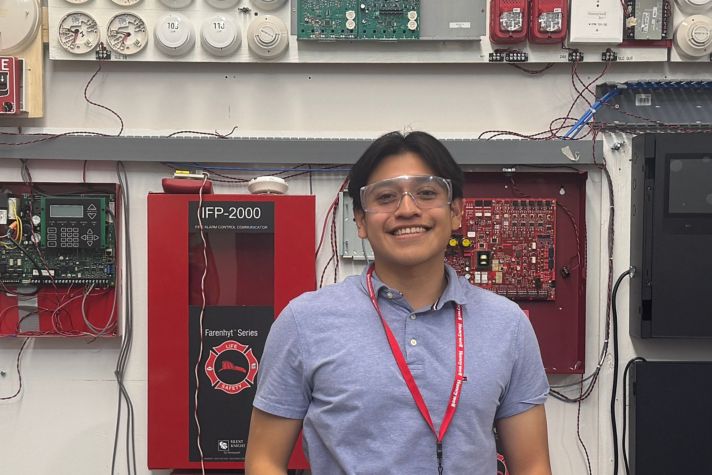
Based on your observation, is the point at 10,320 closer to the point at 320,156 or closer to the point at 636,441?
the point at 320,156

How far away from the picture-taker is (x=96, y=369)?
2363 millimetres

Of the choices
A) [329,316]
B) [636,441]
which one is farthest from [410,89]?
[636,441]

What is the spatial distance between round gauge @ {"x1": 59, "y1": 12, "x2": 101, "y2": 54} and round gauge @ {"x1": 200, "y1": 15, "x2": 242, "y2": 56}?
15.7 inches

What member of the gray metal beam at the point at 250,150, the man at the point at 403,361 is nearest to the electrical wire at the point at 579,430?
the gray metal beam at the point at 250,150

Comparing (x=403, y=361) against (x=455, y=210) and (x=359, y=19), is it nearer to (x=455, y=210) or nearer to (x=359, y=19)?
(x=455, y=210)

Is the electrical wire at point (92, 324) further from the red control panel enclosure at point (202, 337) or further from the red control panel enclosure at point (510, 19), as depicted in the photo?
the red control panel enclosure at point (510, 19)

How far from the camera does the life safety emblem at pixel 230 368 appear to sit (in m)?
2.06

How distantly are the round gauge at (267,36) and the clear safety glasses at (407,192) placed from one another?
1.17 m

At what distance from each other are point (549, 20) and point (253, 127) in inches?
45.3

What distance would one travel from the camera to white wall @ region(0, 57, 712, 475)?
2361mm

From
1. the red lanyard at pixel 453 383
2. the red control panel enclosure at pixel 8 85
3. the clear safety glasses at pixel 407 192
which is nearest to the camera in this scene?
the red lanyard at pixel 453 383

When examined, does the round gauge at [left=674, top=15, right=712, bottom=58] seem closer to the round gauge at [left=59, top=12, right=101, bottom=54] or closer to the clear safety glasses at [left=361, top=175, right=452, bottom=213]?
the clear safety glasses at [left=361, top=175, right=452, bottom=213]

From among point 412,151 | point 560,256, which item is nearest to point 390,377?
point 412,151

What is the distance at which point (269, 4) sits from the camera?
229cm
